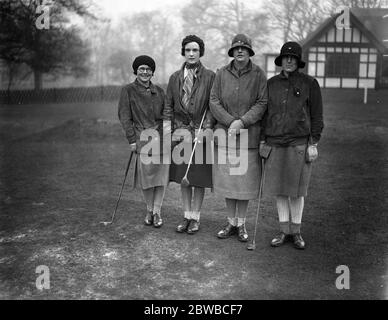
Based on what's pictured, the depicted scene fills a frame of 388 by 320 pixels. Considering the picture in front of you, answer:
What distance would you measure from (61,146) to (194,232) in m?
8.16

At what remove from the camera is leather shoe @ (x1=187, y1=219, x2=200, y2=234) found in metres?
5.00

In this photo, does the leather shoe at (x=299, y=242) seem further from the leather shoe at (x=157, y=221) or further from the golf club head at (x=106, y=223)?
the golf club head at (x=106, y=223)

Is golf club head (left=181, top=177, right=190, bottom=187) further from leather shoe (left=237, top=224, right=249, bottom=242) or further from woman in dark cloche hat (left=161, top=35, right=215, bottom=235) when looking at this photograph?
leather shoe (left=237, top=224, right=249, bottom=242)

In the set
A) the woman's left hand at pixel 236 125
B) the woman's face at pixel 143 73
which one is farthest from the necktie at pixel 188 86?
the woman's left hand at pixel 236 125

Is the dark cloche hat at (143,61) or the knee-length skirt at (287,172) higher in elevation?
the dark cloche hat at (143,61)

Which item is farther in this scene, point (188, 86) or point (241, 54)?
point (188, 86)

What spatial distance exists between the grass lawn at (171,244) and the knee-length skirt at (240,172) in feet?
1.74

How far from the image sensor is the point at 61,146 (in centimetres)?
1225

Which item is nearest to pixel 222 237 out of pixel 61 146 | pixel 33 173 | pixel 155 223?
pixel 155 223

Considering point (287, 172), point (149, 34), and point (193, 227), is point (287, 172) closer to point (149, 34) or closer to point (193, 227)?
point (193, 227)

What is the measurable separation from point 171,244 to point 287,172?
1.40m

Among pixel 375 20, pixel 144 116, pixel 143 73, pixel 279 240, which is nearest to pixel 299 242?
pixel 279 240

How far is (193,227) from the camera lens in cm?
505

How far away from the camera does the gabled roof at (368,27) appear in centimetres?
2020
